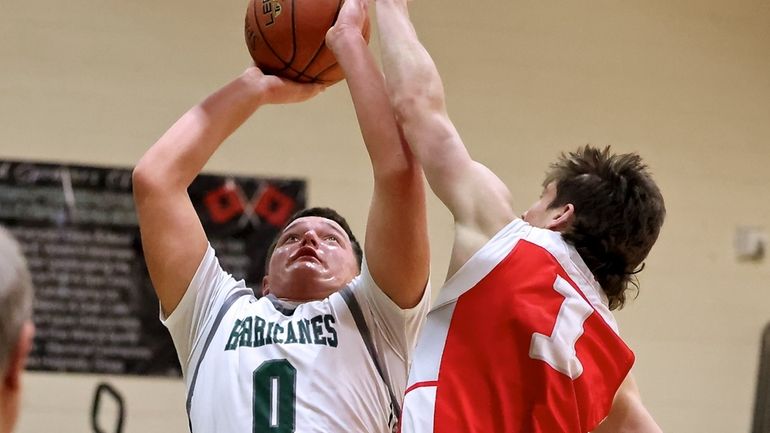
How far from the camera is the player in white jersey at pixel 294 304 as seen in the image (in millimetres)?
2252

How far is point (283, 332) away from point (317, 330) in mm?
83

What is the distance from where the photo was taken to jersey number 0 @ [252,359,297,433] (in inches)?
87.7

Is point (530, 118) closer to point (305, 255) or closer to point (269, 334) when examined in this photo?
point (305, 255)

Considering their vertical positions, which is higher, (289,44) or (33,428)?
(289,44)

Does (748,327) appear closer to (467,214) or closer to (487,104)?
(487,104)

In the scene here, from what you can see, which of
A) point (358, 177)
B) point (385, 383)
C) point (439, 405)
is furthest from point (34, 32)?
point (439, 405)

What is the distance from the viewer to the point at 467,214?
208 cm

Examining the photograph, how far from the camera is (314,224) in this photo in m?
2.72

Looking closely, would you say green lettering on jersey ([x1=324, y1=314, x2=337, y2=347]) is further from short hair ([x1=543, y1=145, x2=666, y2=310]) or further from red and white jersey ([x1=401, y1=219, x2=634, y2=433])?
short hair ([x1=543, y1=145, x2=666, y2=310])

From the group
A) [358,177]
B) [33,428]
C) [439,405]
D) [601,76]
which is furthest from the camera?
[601,76]

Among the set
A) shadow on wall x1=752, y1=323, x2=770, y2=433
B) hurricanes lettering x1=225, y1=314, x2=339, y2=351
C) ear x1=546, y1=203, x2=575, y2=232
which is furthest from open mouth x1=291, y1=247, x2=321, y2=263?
shadow on wall x1=752, y1=323, x2=770, y2=433

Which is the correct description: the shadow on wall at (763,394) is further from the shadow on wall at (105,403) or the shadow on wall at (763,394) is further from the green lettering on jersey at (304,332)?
the green lettering on jersey at (304,332)

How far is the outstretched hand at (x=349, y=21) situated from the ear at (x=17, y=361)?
150cm

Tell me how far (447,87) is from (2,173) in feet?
7.77
